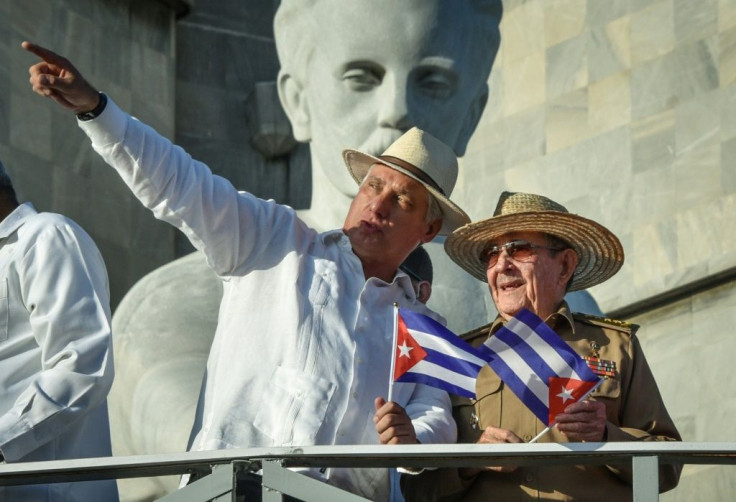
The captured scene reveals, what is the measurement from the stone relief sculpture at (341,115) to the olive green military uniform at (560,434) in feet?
12.4

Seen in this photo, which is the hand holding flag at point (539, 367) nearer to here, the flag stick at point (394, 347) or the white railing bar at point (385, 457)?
the flag stick at point (394, 347)

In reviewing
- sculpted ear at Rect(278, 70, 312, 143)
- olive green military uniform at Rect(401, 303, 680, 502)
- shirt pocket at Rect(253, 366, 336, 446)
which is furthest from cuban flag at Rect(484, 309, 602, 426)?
sculpted ear at Rect(278, 70, 312, 143)

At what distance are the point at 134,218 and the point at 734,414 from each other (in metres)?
3.79

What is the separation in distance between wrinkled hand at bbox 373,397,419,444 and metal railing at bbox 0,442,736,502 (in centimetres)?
24

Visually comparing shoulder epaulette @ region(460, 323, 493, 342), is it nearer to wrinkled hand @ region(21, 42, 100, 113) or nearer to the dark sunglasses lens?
the dark sunglasses lens

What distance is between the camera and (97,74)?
54.4 ft

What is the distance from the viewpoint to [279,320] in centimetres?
984

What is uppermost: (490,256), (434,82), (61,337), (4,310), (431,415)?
(434,82)

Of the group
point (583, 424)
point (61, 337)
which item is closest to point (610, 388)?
point (583, 424)

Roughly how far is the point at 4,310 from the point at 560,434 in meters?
1.95

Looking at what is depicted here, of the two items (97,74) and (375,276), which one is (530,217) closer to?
(375,276)

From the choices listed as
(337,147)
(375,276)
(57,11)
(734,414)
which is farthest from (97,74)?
(375,276)

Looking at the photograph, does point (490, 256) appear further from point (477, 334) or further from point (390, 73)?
point (390, 73)

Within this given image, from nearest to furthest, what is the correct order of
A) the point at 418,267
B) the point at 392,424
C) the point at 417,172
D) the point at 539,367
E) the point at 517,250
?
the point at 392,424
the point at 539,367
the point at 517,250
the point at 417,172
the point at 418,267
